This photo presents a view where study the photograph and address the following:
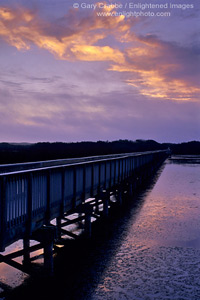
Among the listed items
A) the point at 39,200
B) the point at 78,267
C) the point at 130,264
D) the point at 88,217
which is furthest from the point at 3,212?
the point at 88,217

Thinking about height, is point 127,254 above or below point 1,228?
below

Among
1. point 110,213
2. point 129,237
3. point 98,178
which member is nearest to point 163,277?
point 129,237

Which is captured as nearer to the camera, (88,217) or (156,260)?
(156,260)

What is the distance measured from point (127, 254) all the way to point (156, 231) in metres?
3.63

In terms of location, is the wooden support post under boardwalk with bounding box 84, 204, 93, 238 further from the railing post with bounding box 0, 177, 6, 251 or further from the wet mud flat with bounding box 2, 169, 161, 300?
the railing post with bounding box 0, 177, 6, 251

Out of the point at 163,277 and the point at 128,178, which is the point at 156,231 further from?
the point at 128,178

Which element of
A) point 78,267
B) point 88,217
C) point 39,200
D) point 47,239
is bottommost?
point 78,267

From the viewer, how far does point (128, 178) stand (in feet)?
88.3

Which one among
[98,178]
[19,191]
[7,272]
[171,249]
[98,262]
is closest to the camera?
[19,191]

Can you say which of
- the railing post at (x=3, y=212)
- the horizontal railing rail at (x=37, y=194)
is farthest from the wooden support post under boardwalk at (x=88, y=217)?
the railing post at (x=3, y=212)

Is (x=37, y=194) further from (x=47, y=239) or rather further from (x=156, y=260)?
(x=156, y=260)

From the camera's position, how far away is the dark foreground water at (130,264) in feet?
30.0

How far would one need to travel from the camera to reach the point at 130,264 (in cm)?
1118

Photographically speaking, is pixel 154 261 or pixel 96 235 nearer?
pixel 154 261
